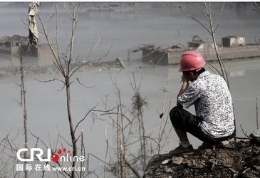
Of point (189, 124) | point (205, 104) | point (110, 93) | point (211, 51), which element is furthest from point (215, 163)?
point (211, 51)

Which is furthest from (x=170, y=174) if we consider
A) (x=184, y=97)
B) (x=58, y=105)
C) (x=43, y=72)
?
(x=43, y=72)

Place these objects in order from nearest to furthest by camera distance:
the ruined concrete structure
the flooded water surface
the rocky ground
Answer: the rocky ground
the flooded water surface
the ruined concrete structure

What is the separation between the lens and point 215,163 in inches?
129

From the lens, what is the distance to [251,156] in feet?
10.8

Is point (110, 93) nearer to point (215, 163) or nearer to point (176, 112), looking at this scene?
point (176, 112)

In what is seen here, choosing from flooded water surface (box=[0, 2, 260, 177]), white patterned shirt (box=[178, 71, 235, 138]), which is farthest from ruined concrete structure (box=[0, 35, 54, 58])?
white patterned shirt (box=[178, 71, 235, 138])

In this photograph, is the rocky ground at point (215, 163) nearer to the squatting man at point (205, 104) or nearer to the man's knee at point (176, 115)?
the squatting man at point (205, 104)

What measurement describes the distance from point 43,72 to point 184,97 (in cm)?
1368

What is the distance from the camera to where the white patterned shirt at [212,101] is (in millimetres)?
3221

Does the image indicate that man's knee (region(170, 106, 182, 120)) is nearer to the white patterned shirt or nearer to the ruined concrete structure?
the white patterned shirt

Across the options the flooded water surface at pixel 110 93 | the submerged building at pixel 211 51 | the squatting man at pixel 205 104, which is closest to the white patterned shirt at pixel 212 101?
the squatting man at pixel 205 104

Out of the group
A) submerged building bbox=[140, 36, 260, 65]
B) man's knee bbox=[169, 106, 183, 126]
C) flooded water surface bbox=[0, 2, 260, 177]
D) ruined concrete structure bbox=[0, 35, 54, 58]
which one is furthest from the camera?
ruined concrete structure bbox=[0, 35, 54, 58]

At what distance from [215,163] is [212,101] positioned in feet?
1.54

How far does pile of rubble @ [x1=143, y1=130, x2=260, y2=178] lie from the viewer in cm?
320
